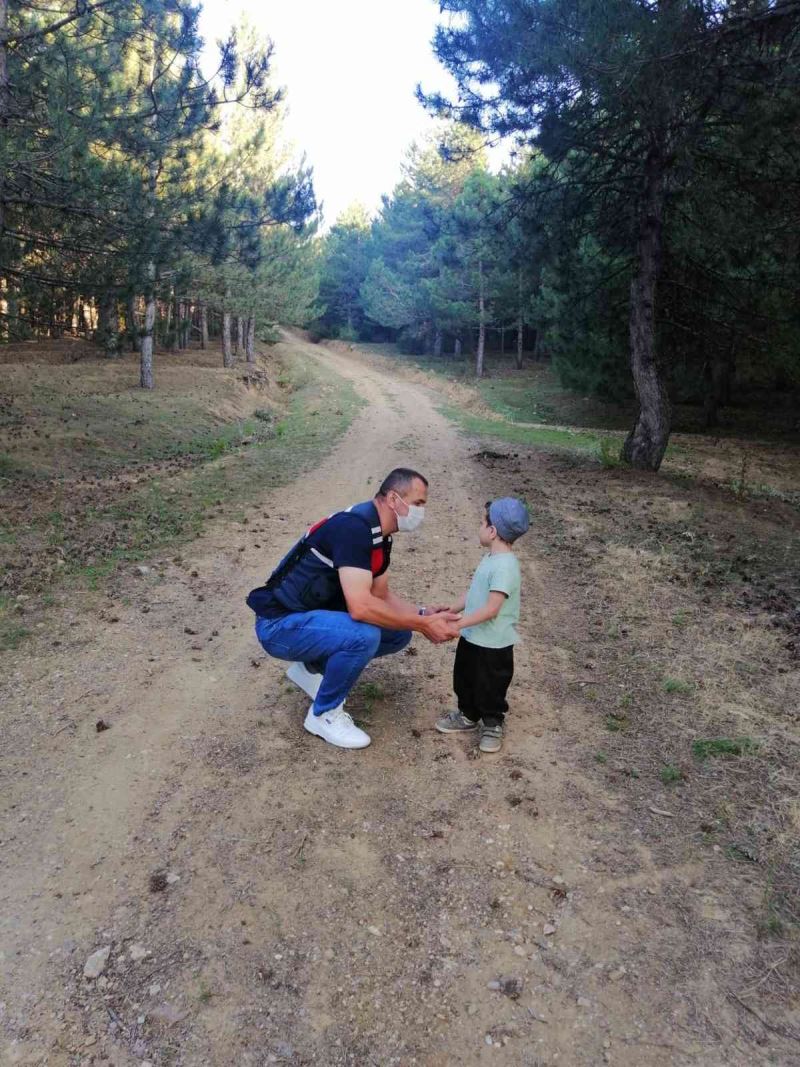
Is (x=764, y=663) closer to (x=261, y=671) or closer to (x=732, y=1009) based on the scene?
(x=732, y=1009)

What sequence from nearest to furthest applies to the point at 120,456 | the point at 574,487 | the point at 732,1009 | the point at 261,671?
the point at 732,1009 < the point at 261,671 < the point at 574,487 < the point at 120,456

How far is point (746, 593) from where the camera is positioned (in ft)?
20.8

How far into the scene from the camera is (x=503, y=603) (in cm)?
377

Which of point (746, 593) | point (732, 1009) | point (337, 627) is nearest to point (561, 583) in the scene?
point (746, 593)

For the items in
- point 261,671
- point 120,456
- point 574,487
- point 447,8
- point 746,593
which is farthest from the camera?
point 120,456

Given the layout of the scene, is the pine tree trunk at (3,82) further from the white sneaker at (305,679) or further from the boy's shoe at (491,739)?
the boy's shoe at (491,739)

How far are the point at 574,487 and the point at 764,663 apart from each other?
6.26 m

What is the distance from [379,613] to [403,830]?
107 cm

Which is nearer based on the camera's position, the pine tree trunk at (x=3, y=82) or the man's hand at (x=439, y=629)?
the man's hand at (x=439, y=629)

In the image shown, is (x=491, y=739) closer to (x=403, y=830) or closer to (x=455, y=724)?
(x=455, y=724)

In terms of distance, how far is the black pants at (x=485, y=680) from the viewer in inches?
152

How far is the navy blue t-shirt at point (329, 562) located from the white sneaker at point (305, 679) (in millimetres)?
489

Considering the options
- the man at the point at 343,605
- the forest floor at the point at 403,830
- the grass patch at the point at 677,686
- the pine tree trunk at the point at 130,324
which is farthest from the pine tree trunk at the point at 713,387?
the man at the point at 343,605

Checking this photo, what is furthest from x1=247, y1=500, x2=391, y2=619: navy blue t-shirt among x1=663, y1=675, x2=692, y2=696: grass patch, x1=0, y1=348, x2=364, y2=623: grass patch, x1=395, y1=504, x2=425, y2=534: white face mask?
x1=0, y1=348, x2=364, y2=623: grass patch
